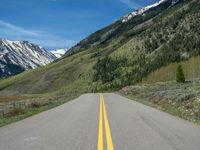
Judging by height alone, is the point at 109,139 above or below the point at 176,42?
below

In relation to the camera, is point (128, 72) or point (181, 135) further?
point (128, 72)

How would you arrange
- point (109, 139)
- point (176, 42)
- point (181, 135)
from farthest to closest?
point (176, 42) → point (181, 135) → point (109, 139)

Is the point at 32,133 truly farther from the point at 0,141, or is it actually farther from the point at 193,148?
the point at 193,148

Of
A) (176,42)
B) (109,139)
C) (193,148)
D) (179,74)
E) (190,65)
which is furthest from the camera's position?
(176,42)

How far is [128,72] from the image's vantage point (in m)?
198

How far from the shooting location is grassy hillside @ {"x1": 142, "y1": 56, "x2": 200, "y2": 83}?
140 meters

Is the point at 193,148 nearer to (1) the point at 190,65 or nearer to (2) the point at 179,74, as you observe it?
(2) the point at 179,74

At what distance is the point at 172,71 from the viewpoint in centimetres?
15150

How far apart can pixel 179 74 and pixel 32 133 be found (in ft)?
275

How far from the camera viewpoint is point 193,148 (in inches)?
382

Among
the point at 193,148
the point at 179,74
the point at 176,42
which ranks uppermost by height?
the point at 176,42

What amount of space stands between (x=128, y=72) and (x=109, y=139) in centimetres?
18777

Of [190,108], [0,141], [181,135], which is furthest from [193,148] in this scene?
[190,108]

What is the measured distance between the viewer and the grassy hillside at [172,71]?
458 feet
